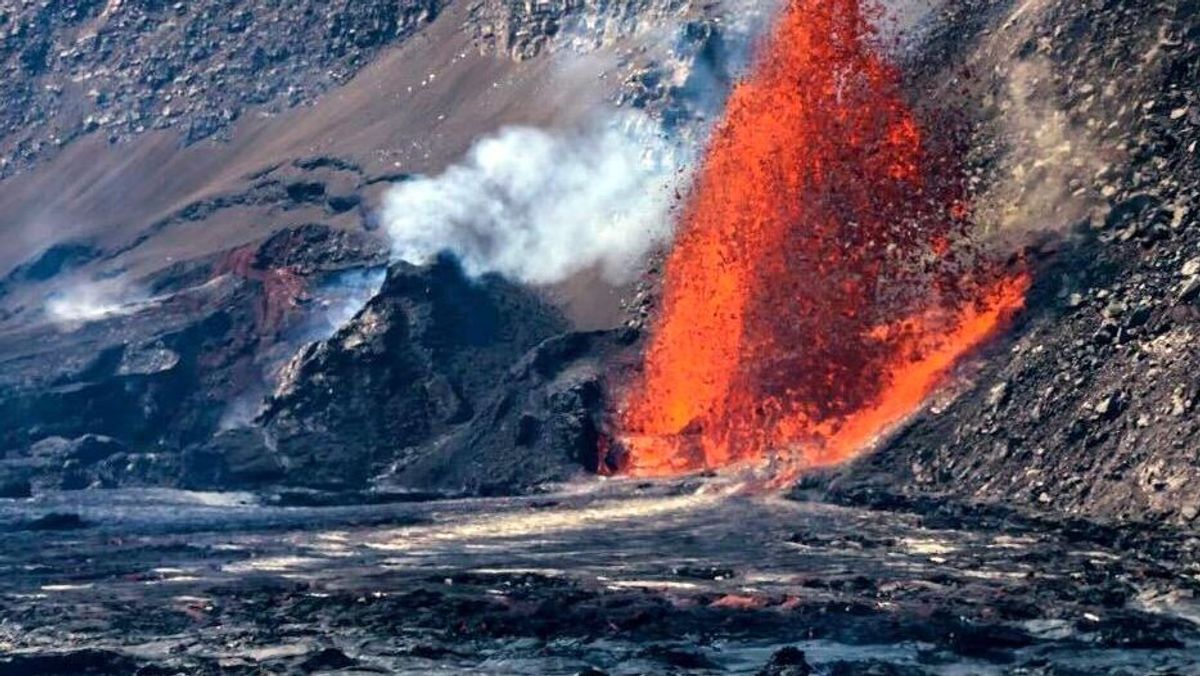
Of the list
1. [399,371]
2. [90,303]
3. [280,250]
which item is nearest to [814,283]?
[399,371]

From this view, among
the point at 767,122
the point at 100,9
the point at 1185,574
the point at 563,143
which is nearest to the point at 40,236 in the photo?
the point at 100,9

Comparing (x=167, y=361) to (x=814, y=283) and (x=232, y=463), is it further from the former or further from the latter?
(x=814, y=283)

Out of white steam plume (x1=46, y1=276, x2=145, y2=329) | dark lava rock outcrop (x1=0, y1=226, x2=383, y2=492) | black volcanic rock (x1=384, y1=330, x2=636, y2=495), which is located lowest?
black volcanic rock (x1=384, y1=330, x2=636, y2=495)

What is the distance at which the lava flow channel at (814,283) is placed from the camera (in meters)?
58.7

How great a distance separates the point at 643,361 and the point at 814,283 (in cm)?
835

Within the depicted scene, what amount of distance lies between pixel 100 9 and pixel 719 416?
267 feet

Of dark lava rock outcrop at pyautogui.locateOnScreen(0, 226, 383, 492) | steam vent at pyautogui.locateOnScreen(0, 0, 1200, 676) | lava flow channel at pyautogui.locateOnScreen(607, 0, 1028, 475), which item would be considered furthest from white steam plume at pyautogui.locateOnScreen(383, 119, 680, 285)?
dark lava rock outcrop at pyautogui.locateOnScreen(0, 226, 383, 492)

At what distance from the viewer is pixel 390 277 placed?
77.2 meters

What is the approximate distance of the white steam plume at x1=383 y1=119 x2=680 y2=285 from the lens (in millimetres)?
77438

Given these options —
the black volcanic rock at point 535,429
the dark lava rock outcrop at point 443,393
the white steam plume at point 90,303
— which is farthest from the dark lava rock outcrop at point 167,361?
the black volcanic rock at point 535,429

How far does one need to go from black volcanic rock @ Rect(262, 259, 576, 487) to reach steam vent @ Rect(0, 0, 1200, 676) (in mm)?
A: 182

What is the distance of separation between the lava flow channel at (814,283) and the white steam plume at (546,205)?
336cm

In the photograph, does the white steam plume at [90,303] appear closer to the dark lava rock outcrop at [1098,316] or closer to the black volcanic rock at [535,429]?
the black volcanic rock at [535,429]

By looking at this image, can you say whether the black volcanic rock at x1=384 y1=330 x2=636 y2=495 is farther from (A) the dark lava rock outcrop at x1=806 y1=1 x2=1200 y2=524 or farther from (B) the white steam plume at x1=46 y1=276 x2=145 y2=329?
(B) the white steam plume at x1=46 y1=276 x2=145 y2=329
